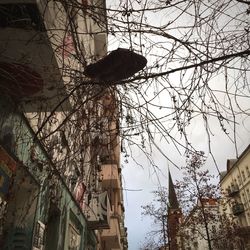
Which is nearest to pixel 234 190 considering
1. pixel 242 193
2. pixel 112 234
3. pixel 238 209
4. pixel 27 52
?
pixel 242 193

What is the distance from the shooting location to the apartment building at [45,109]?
3293 millimetres

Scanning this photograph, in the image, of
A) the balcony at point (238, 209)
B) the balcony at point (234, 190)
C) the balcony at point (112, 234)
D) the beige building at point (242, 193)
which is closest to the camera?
the balcony at point (112, 234)

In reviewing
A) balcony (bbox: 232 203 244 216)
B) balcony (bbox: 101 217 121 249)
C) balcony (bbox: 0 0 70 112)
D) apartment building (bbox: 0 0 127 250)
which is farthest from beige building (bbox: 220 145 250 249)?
balcony (bbox: 0 0 70 112)

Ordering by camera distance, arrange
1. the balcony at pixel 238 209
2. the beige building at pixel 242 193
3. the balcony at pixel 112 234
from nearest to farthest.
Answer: the balcony at pixel 112 234 → the beige building at pixel 242 193 → the balcony at pixel 238 209

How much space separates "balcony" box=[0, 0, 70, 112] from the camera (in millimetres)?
3426

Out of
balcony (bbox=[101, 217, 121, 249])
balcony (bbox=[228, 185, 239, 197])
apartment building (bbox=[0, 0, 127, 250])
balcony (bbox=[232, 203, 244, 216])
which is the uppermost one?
balcony (bbox=[228, 185, 239, 197])

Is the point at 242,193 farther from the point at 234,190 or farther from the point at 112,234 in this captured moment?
the point at 112,234

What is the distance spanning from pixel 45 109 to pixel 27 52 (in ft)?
2.25

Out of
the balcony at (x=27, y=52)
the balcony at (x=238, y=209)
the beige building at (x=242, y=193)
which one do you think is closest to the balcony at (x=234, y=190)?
the beige building at (x=242, y=193)

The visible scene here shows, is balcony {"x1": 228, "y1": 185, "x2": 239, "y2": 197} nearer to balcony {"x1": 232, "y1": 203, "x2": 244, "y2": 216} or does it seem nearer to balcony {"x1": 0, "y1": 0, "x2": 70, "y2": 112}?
balcony {"x1": 232, "y1": 203, "x2": 244, "y2": 216}

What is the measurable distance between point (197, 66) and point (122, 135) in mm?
973

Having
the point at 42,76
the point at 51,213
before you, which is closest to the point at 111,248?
the point at 51,213

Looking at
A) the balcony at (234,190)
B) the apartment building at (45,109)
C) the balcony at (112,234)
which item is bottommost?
the apartment building at (45,109)

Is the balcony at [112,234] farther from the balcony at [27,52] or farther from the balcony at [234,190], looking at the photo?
the balcony at [234,190]
